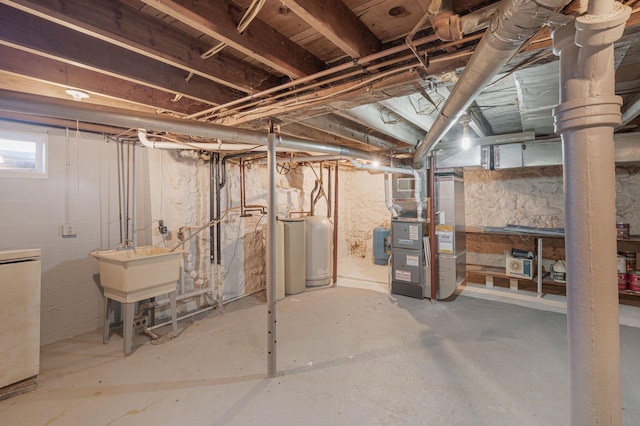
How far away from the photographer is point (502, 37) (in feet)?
2.97

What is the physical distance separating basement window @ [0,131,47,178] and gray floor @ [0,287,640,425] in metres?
1.46

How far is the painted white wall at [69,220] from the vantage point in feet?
7.70

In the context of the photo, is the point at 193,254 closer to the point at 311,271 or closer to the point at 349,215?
the point at 311,271

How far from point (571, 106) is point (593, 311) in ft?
1.90

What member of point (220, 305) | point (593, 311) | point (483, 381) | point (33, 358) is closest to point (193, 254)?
point (220, 305)

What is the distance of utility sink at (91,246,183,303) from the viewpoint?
2.26 m

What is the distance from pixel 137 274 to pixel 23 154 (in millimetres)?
1368

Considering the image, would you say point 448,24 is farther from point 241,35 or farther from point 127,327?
point 127,327

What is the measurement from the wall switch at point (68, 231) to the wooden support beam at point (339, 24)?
107 inches

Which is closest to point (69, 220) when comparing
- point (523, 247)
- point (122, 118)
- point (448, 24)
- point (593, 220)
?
point (122, 118)

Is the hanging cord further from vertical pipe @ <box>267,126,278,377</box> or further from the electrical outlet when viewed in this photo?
the electrical outlet

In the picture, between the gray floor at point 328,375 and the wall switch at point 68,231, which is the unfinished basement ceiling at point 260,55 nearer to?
the wall switch at point 68,231

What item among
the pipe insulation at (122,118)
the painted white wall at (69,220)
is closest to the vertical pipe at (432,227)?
the pipe insulation at (122,118)

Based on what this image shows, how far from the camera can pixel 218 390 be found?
1.88 meters
